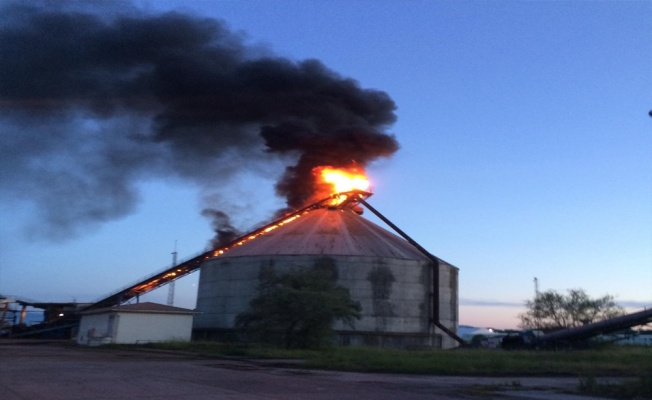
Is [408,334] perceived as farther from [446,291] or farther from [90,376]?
[90,376]

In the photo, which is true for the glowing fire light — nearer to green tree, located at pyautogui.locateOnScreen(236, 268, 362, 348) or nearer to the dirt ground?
green tree, located at pyautogui.locateOnScreen(236, 268, 362, 348)

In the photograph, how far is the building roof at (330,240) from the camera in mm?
52844

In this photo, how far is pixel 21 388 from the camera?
13.8 metres

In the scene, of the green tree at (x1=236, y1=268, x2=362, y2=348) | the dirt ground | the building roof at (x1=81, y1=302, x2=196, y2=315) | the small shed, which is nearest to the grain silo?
the small shed

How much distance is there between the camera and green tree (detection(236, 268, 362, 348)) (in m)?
36.4

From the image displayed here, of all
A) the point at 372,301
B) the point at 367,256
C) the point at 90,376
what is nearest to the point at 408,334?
the point at 372,301

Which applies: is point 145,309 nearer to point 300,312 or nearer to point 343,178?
point 300,312

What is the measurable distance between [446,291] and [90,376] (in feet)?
137

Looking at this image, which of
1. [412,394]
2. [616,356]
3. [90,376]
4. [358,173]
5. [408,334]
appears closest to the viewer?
[412,394]

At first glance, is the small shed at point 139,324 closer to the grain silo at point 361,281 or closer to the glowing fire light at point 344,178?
the grain silo at point 361,281

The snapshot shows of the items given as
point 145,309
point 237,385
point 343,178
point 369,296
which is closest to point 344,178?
point 343,178

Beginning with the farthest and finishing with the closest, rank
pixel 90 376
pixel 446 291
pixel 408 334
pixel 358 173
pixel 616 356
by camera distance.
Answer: pixel 358 173, pixel 446 291, pixel 408 334, pixel 616 356, pixel 90 376

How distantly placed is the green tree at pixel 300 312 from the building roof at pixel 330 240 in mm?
13226

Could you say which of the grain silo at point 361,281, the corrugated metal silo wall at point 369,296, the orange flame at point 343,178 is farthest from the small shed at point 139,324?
the orange flame at point 343,178
